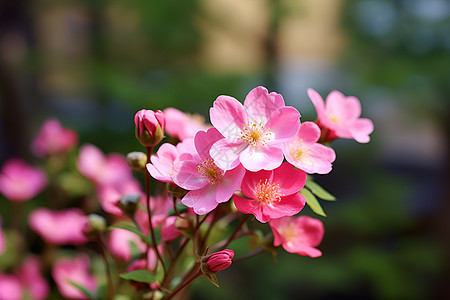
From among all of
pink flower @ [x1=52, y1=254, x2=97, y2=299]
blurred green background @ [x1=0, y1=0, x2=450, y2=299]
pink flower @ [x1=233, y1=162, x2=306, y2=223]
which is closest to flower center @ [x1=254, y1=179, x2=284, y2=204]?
pink flower @ [x1=233, y1=162, x2=306, y2=223]

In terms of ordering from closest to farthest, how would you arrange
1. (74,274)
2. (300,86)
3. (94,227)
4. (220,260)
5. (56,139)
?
(220,260) → (94,227) → (74,274) → (56,139) → (300,86)

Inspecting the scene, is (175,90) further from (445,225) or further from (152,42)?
(445,225)

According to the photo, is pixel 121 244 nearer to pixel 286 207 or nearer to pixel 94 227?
pixel 94 227

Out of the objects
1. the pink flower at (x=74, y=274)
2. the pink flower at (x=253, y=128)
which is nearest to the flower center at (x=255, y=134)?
the pink flower at (x=253, y=128)

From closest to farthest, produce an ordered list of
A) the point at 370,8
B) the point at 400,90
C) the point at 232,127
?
the point at 232,127
the point at 400,90
the point at 370,8

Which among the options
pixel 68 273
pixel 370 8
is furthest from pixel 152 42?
pixel 68 273

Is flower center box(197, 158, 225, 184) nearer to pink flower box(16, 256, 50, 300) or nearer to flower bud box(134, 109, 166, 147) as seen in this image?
flower bud box(134, 109, 166, 147)

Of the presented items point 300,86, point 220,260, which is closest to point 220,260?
point 220,260

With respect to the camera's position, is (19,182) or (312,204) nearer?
(312,204)
